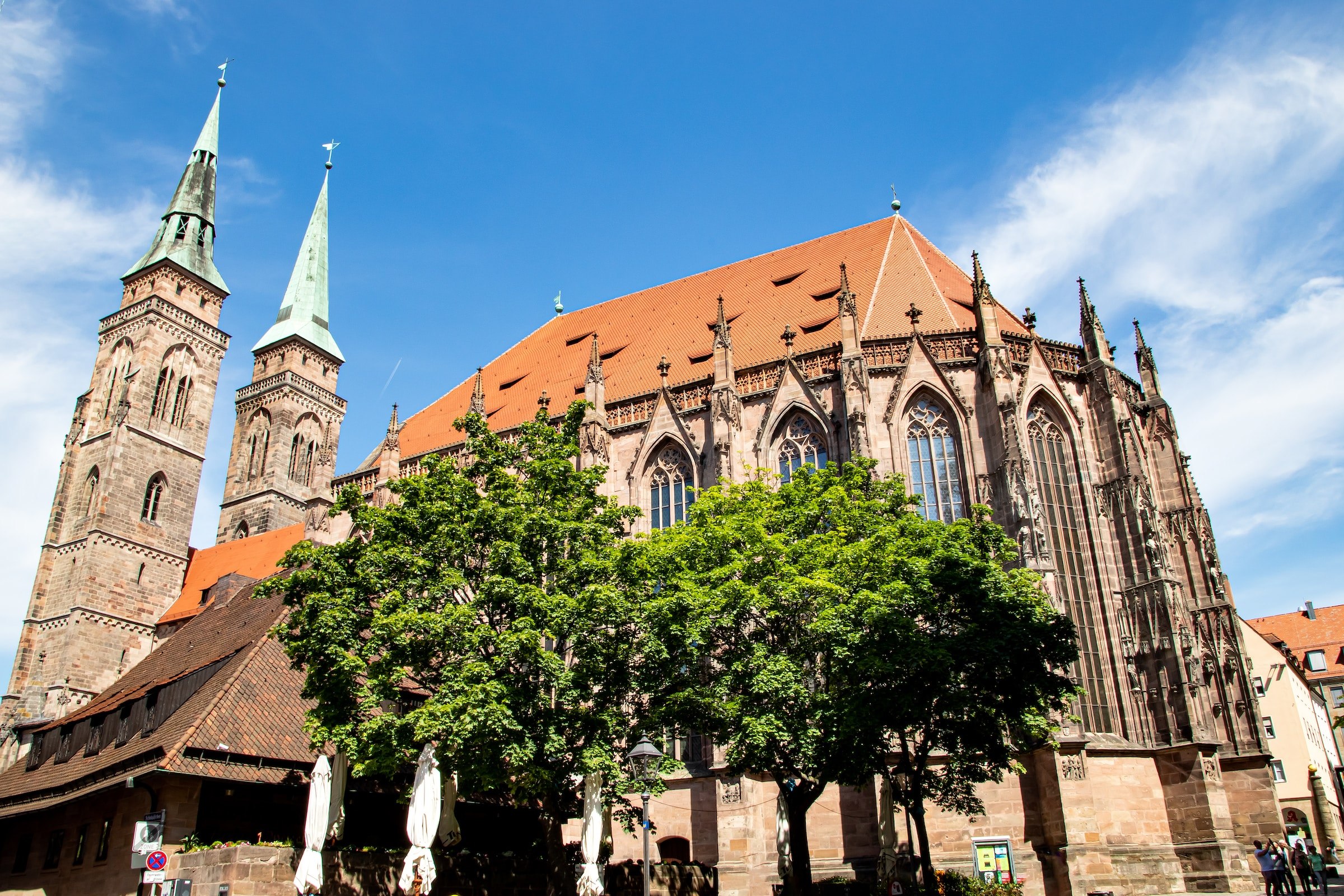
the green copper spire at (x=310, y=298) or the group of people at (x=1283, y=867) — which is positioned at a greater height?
the green copper spire at (x=310, y=298)

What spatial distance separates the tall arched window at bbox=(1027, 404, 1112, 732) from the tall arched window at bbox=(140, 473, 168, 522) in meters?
38.9

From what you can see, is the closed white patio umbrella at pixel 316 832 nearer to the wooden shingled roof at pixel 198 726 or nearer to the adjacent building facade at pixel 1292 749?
the wooden shingled roof at pixel 198 726

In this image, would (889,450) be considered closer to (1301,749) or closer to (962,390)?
(962,390)

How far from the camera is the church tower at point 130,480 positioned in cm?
4206

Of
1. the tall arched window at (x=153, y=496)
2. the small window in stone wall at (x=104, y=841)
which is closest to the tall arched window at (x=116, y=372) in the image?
the tall arched window at (x=153, y=496)

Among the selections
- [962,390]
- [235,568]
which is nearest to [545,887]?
[962,390]

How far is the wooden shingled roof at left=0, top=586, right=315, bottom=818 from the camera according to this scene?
16562 millimetres

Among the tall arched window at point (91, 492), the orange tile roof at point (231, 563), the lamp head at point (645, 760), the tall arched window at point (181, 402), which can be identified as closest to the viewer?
the lamp head at point (645, 760)

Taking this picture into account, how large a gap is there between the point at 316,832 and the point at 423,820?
5.31 ft

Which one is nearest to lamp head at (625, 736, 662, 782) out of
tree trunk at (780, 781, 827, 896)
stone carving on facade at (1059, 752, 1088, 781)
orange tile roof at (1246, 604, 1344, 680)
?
tree trunk at (780, 781, 827, 896)

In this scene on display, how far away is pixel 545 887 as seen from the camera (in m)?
18.4

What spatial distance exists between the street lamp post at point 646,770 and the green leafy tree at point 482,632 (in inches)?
19.1

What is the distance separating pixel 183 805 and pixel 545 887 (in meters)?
6.36

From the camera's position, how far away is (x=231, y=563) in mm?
46031
